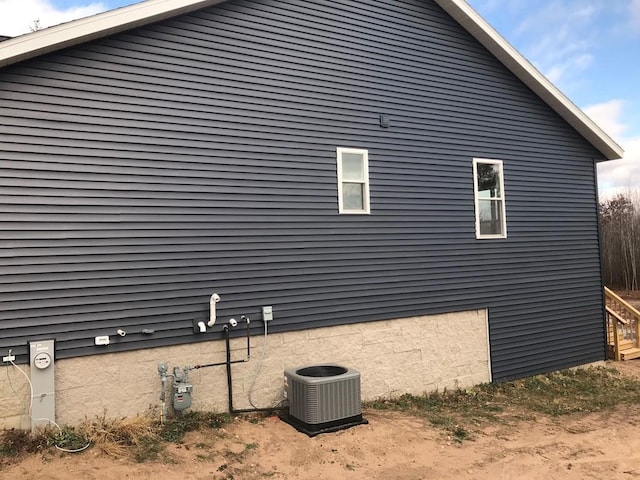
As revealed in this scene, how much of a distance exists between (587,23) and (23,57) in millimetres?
14519

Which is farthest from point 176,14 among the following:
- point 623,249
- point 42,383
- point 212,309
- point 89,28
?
point 623,249

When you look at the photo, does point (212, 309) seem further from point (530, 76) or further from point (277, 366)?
point (530, 76)

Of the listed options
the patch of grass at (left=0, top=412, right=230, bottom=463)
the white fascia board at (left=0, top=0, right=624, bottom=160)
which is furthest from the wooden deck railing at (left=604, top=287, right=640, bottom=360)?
the patch of grass at (left=0, top=412, right=230, bottom=463)

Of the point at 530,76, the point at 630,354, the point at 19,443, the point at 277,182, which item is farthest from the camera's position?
the point at 630,354

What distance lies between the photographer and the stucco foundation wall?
6.06m

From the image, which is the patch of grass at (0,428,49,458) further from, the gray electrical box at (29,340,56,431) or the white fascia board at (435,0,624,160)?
the white fascia board at (435,0,624,160)

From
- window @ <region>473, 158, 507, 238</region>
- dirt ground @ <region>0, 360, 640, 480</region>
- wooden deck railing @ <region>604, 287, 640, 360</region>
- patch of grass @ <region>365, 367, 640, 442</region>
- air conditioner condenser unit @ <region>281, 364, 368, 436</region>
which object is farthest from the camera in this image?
wooden deck railing @ <region>604, 287, 640, 360</region>

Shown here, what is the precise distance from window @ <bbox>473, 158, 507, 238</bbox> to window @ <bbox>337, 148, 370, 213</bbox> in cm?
257

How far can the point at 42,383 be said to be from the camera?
5.79 m

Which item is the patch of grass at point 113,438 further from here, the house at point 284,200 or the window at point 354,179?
the window at point 354,179

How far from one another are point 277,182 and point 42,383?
13.0 feet

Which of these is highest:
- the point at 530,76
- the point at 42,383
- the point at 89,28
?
the point at 530,76

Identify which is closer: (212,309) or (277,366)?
(212,309)

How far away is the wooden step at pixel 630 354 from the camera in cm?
1195
